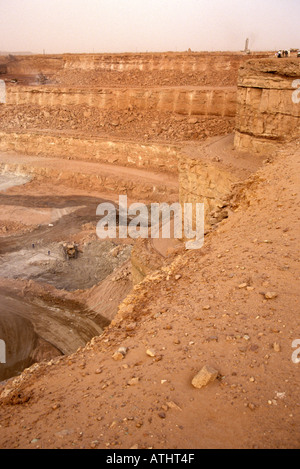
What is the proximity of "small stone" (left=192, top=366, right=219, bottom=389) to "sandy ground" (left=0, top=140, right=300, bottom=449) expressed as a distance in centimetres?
4

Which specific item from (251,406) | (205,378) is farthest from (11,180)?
(251,406)

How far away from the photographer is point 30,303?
11023 mm

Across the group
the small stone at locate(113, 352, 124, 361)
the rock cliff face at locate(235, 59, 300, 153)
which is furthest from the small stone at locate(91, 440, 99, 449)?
the rock cliff face at locate(235, 59, 300, 153)

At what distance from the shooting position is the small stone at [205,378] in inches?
118

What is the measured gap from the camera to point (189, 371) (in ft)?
10.6

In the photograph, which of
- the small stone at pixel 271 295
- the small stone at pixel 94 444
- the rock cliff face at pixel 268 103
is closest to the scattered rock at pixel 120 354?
the small stone at pixel 94 444

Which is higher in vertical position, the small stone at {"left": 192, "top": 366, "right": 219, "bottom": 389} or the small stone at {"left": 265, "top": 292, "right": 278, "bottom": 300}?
the small stone at {"left": 265, "top": 292, "right": 278, "bottom": 300}

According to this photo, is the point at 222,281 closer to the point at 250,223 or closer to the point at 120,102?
the point at 250,223

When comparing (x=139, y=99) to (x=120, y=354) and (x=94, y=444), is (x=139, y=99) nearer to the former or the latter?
(x=120, y=354)

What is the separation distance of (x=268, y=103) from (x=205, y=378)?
8.80 metres

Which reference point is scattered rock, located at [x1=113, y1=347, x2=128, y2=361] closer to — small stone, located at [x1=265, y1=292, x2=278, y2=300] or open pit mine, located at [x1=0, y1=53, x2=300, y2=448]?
open pit mine, located at [x1=0, y1=53, x2=300, y2=448]

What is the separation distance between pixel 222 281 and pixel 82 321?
21.8 feet

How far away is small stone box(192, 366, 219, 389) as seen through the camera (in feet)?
9.85

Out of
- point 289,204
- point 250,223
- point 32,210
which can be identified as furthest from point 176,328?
point 32,210
